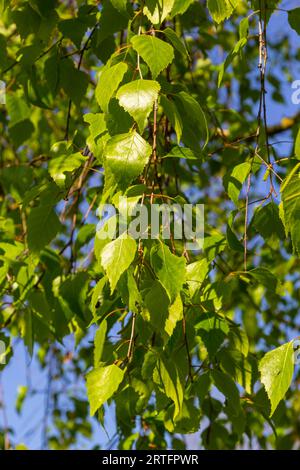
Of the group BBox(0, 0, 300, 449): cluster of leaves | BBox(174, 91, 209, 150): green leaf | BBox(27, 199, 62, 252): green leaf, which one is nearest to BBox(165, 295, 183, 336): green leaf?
BBox(0, 0, 300, 449): cluster of leaves

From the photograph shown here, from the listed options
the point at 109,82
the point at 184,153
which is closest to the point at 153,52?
the point at 109,82

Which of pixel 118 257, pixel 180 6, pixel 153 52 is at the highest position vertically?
pixel 180 6

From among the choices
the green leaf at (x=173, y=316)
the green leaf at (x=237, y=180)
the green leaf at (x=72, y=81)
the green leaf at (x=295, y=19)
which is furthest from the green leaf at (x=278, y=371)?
the green leaf at (x=72, y=81)

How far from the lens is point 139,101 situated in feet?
2.59

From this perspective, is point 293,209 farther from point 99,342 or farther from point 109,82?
point 99,342

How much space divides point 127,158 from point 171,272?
14cm

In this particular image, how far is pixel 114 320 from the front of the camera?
3.57 feet

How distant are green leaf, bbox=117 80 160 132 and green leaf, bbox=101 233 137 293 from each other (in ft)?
0.43

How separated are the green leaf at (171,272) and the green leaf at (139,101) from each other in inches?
5.9

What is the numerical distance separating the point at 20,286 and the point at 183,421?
39 centimetres

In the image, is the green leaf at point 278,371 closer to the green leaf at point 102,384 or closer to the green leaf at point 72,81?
the green leaf at point 102,384

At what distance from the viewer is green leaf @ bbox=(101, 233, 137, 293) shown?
2.59ft
